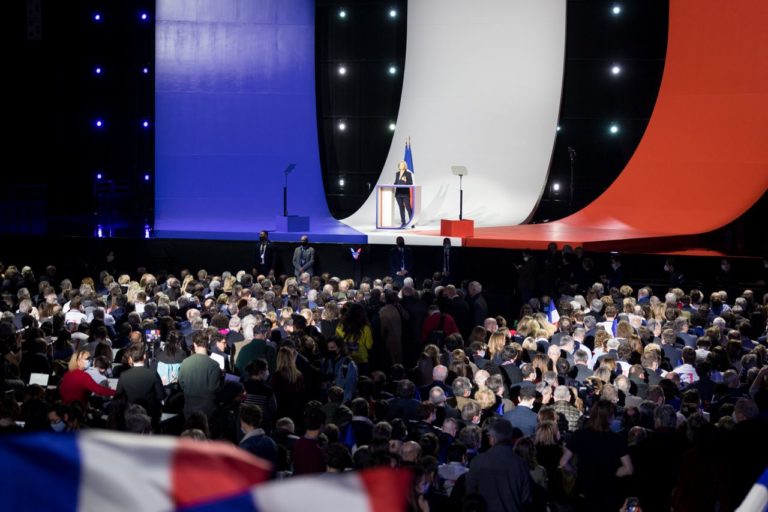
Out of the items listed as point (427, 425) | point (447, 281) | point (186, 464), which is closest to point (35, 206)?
point (447, 281)

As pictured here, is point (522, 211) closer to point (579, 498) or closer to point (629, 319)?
point (629, 319)

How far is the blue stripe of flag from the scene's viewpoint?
1.87 m

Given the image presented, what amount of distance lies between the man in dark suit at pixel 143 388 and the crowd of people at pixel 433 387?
0.04 ft

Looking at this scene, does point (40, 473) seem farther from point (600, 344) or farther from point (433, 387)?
point (600, 344)

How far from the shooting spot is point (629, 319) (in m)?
11.3

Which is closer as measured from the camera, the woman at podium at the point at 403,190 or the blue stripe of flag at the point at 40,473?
the blue stripe of flag at the point at 40,473

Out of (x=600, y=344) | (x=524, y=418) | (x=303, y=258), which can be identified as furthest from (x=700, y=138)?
(x=524, y=418)

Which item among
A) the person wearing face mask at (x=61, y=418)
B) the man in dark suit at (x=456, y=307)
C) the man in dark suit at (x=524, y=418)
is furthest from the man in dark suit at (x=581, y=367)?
the person wearing face mask at (x=61, y=418)

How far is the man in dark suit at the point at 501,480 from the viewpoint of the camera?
588 cm

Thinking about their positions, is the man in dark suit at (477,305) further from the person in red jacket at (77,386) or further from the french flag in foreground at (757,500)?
the french flag in foreground at (757,500)

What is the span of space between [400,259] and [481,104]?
22.6ft

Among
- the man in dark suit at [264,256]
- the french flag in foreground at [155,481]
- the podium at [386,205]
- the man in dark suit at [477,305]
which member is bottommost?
the man in dark suit at [477,305]

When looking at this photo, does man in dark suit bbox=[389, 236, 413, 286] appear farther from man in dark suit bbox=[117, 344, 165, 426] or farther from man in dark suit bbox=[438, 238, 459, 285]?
man in dark suit bbox=[117, 344, 165, 426]

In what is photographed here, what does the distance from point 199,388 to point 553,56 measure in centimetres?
1518
